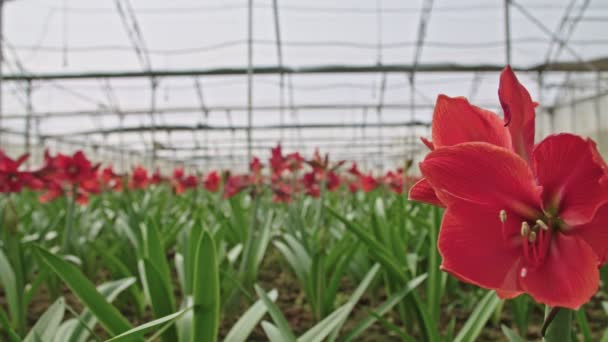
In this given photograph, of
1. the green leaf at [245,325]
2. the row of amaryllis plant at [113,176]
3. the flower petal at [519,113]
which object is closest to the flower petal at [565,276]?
the flower petal at [519,113]

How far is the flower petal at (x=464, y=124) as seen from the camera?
18.5 inches

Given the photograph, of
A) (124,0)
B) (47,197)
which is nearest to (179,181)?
(47,197)

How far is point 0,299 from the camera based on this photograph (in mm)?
1843

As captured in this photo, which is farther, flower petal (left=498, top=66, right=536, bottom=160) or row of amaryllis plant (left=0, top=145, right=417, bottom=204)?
row of amaryllis plant (left=0, top=145, right=417, bottom=204)

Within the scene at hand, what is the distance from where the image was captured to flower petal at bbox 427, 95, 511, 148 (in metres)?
0.47

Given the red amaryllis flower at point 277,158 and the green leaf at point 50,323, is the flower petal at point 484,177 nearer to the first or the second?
the green leaf at point 50,323

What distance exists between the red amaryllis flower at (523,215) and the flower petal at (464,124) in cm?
5

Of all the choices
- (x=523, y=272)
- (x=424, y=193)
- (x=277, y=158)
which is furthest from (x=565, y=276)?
(x=277, y=158)

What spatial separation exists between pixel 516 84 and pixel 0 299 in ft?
6.90

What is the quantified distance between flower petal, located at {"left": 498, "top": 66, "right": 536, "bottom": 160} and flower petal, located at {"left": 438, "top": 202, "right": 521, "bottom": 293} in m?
0.09

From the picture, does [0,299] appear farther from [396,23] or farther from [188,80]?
[188,80]

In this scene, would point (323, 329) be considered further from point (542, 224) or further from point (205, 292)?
point (542, 224)

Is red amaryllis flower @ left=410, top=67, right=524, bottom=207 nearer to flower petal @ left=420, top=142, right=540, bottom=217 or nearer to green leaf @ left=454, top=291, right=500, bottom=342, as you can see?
flower petal @ left=420, top=142, right=540, bottom=217

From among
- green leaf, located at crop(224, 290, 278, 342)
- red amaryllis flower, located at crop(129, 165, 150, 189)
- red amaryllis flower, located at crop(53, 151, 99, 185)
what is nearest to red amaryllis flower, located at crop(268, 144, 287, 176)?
red amaryllis flower, located at crop(53, 151, 99, 185)
